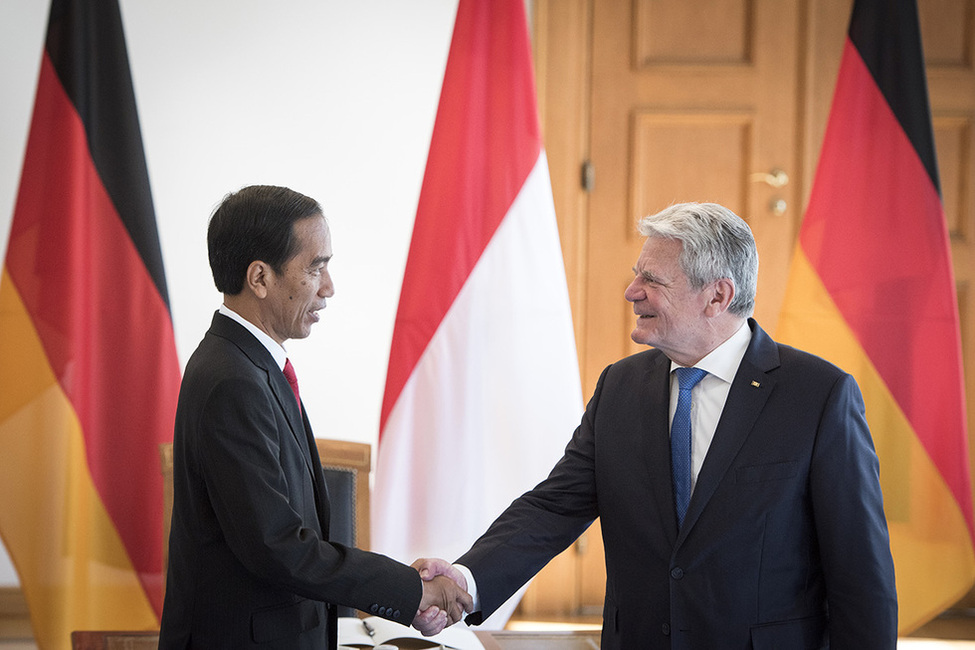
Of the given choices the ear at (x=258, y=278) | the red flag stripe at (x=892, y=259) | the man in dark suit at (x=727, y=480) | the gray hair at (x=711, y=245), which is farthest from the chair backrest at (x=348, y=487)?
the red flag stripe at (x=892, y=259)

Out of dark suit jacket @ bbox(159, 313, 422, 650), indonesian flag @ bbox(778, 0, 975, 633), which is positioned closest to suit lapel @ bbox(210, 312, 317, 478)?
dark suit jacket @ bbox(159, 313, 422, 650)

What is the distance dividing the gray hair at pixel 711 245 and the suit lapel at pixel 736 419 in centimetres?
12

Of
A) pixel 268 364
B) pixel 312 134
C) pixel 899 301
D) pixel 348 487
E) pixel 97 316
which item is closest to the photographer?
pixel 268 364

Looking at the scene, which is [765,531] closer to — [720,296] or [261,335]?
[720,296]

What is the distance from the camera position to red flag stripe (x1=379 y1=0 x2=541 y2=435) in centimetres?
284

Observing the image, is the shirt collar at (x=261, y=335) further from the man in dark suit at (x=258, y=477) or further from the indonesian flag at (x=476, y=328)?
the indonesian flag at (x=476, y=328)

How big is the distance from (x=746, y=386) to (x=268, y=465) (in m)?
0.85

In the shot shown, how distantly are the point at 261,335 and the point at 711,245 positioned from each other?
831 millimetres

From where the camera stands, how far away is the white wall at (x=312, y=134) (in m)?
3.47

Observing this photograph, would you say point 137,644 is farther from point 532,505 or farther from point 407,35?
point 407,35

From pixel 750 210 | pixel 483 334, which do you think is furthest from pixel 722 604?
pixel 750 210

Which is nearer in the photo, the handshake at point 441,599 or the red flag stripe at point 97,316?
the handshake at point 441,599

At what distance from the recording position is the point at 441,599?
1822 millimetres

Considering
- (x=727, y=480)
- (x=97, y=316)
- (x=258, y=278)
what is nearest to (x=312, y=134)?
(x=97, y=316)
